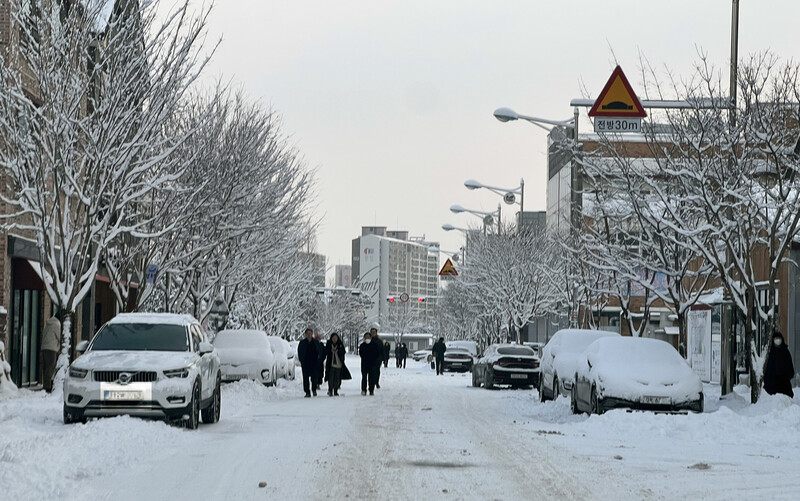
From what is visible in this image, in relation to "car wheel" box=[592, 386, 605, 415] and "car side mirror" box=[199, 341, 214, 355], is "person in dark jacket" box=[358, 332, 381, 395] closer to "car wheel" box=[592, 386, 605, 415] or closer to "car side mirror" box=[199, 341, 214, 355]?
"car wheel" box=[592, 386, 605, 415]

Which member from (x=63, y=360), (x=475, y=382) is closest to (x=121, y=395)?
(x=63, y=360)

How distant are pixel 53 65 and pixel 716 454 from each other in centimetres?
1497

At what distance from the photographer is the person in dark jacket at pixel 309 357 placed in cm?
2850

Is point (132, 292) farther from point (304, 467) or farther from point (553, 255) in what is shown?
point (304, 467)

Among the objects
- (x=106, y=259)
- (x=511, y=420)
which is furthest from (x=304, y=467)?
(x=106, y=259)

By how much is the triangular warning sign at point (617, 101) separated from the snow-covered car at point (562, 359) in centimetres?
623

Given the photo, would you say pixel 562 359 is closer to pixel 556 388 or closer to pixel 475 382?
pixel 556 388

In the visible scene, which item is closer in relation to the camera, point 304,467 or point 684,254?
point 304,467

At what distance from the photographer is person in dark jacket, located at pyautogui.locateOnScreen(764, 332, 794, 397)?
2252cm

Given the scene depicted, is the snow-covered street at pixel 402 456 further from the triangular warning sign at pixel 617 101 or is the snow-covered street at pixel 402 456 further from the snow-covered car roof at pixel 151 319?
the triangular warning sign at pixel 617 101

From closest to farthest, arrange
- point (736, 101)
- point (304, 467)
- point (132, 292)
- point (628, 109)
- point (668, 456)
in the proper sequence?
point (304, 467) < point (668, 456) < point (628, 109) < point (736, 101) < point (132, 292)

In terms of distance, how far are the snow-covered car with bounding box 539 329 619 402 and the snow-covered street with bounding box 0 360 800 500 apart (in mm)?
2907

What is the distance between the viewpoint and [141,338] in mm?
18359

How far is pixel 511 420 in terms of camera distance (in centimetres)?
2116
